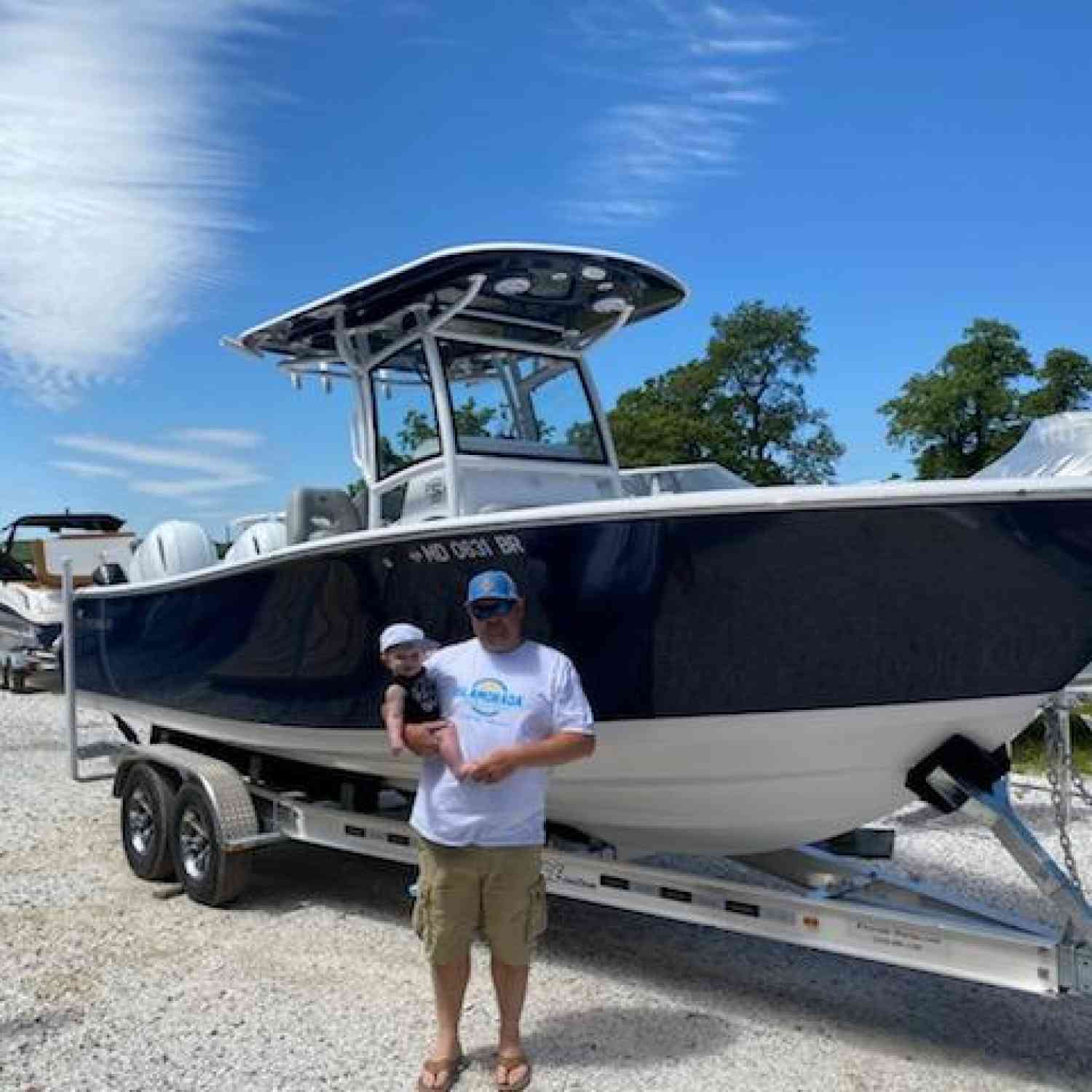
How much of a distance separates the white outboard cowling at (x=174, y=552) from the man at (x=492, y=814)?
357cm

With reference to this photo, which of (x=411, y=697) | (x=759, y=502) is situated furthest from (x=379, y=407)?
(x=759, y=502)

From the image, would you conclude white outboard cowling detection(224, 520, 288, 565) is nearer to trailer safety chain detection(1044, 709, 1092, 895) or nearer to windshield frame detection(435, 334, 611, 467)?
windshield frame detection(435, 334, 611, 467)

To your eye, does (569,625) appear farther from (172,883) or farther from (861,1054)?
(172,883)

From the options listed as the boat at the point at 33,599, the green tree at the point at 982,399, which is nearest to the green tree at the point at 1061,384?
the green tree at the point at 982,399

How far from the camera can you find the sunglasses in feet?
11.3

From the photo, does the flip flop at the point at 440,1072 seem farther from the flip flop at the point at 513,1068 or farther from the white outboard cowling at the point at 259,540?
the white outboard cowling at the point at 259,540

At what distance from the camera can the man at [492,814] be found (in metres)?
3.39

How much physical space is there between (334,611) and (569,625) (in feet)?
3.90

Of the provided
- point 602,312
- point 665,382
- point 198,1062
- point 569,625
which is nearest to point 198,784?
point 198,1062

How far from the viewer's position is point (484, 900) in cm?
347

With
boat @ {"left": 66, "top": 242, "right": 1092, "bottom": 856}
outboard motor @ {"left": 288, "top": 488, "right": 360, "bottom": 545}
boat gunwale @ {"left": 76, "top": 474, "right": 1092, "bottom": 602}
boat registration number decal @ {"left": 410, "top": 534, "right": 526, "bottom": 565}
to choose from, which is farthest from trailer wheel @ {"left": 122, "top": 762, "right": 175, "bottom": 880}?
boat registration number decal @ {"left": 410, "top": 534, "right": 526, "bottom": 565}

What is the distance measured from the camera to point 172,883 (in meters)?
5.78

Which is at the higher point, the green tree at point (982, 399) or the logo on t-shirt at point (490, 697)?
the green tree at point (982, 399)

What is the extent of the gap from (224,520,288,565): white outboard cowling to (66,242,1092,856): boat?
40cm
